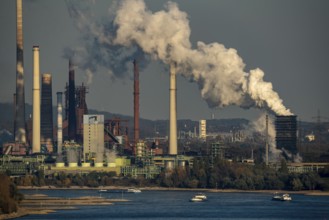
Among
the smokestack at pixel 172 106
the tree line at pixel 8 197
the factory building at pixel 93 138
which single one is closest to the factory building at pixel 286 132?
the smokestack at pixel 172 106

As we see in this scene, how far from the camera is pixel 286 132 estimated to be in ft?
410

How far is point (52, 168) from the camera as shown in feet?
435

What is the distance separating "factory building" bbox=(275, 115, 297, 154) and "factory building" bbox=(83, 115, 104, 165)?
1909 centimetres

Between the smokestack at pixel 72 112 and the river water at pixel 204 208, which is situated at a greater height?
the smokestack at pixel 72 112

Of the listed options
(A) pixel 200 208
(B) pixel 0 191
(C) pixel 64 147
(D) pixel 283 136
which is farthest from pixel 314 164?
(B) pixel 0 191

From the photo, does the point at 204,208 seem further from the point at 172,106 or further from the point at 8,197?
the point at 172,106

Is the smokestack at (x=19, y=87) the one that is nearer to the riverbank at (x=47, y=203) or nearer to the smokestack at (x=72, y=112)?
the smokestack at (x=72, y=112)

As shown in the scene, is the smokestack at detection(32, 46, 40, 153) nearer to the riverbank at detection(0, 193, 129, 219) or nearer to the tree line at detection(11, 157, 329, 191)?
the tree line at detection(11, 157, 329, 191)

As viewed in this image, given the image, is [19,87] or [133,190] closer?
[133,190]

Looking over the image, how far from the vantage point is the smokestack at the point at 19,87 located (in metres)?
132

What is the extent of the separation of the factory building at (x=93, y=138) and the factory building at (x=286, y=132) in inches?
752

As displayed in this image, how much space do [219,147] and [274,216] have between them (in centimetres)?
4639

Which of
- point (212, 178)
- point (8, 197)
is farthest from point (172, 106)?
point (8, 197)

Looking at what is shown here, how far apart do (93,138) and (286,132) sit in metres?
22.1
